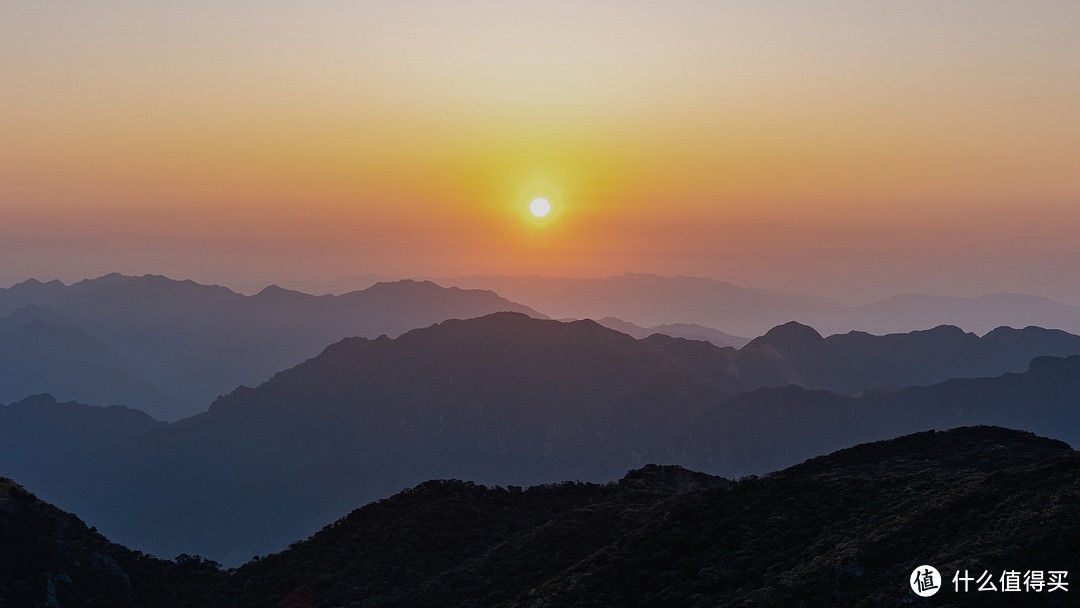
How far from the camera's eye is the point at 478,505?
97.9m

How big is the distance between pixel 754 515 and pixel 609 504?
27.9 meters

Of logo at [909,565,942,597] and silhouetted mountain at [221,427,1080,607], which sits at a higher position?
silhouetted mountain at [221,427,1080,607]

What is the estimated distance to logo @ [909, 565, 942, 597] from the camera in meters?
40.2

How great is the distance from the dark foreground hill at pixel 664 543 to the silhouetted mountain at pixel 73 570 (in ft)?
0.59

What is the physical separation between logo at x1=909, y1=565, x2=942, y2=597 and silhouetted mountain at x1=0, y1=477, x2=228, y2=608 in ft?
207

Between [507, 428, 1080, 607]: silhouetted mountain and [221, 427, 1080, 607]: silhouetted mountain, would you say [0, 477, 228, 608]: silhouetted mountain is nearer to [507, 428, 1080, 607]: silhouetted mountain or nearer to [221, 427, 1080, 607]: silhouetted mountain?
[221, 427, 1080, 607]: silhouetted mountain

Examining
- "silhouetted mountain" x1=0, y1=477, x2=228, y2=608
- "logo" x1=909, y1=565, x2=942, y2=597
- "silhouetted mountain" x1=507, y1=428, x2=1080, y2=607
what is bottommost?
"logo" x1=909, y1=565, x2=942, y2=597

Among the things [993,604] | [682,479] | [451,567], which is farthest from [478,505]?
[993,604]

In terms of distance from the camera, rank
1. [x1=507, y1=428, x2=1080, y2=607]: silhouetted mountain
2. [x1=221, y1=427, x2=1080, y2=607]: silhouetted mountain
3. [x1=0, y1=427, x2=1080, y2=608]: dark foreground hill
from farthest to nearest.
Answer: [x1=0, y1=427, x2=1080, y2=608]: dark foreground hill < [x1=221, y1=427, x2=1080, y2=607]: silhouetted mountain < [x1=507, y1=428, x2=1080, y2=607]: silhouetted mountain

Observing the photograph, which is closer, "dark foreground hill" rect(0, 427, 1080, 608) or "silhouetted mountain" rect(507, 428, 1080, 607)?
"silhouetted mountain" rect(507, 428, 1080, 607)

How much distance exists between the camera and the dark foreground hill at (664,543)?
4559 cm

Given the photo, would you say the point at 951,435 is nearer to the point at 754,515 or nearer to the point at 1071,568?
the point at 754,515

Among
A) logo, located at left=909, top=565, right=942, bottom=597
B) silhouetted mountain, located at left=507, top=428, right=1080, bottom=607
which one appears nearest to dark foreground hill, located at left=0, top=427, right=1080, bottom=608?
silhouetted mountain, located at left=507, top=428, right=1080, bottom=607

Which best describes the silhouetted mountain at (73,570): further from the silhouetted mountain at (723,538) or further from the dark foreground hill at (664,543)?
Answer: the silhouetted mountain at (723,538)
